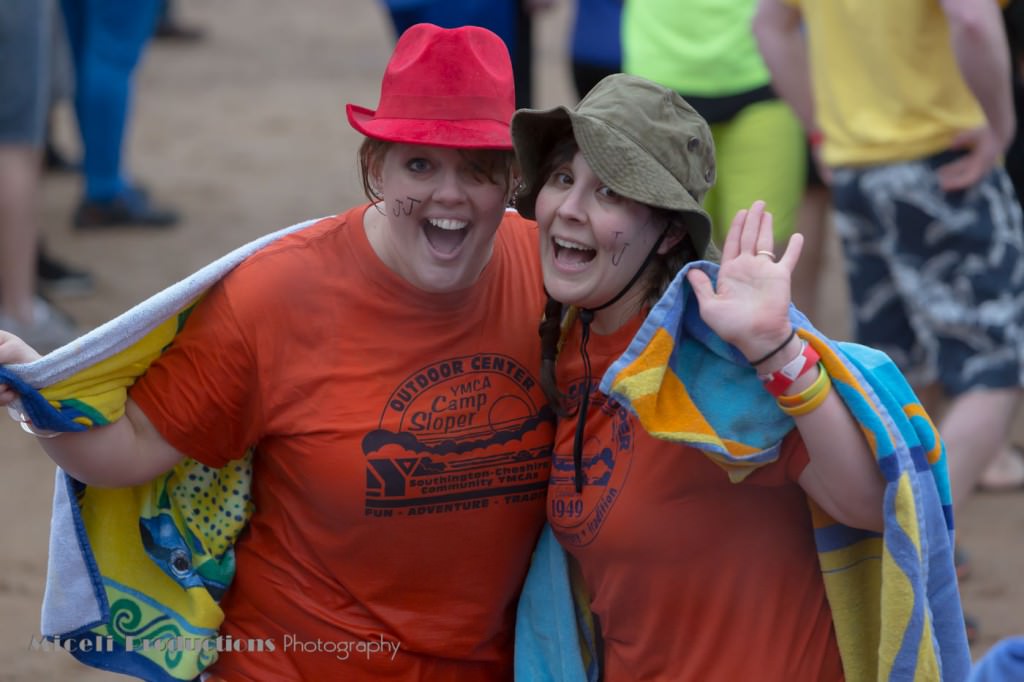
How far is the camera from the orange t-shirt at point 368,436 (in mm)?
2508

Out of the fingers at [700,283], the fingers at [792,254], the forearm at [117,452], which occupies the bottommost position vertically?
the forearm at [117,452]

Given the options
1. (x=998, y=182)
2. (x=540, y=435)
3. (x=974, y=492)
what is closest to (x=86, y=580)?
(x=540, y=435)

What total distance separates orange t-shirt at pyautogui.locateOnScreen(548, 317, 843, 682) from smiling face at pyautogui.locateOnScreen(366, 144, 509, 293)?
1.26 feet

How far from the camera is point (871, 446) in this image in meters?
2.11

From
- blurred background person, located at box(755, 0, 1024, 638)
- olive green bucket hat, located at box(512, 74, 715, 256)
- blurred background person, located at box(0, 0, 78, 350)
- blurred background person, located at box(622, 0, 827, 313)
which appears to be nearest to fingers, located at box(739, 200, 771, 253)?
olive green bucket hat, located at box(512, 74, 715, 256)

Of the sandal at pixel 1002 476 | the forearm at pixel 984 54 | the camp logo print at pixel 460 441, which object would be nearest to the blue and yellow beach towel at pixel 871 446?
the camp logo print at pixel 460 441

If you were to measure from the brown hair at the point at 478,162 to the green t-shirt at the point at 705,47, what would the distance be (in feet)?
7.05

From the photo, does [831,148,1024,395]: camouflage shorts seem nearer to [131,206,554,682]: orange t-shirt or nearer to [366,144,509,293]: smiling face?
[131,206,554,682]: orange t-shirt

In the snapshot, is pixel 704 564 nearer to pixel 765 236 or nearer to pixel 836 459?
pixel 836 459

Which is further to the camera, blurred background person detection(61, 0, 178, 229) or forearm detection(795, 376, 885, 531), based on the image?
blurred background person detection(61, 0, 178, 229)

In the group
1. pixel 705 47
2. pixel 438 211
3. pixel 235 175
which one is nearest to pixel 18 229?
pixel 705 47

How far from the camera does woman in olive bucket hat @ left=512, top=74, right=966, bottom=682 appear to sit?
2.11 meters

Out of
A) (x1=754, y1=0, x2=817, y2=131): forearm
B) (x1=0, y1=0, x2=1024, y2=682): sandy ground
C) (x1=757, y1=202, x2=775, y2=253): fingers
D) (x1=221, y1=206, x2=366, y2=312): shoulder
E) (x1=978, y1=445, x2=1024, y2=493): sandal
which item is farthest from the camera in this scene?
(x1=978, y1=445, x2=1024, y2=493): sandal

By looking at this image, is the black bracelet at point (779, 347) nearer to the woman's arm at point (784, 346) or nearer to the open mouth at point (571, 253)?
the woman's arm at point (784, 346)
